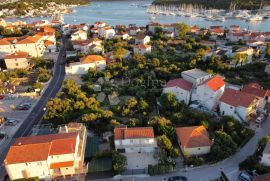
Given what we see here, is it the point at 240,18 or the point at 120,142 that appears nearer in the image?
the point at 120,142

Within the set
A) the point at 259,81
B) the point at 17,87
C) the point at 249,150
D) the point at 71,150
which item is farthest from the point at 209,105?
the point at 17,87

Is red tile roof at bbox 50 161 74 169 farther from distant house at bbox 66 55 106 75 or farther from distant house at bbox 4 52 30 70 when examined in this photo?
distant house at bbox 4 52 30 70

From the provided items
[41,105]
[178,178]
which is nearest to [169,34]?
[41,105]

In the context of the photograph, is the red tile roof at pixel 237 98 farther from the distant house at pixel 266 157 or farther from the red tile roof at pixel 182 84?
the distant house at pixel 266 157

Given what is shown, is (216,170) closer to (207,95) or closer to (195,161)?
(195,161)

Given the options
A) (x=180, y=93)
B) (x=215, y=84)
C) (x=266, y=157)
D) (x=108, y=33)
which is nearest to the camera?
(x=266, y=157)

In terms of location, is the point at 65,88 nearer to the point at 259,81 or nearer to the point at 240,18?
the point at 259,81

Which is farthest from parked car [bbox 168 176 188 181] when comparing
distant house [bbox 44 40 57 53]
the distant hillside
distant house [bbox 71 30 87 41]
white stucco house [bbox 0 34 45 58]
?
the distant hillside
